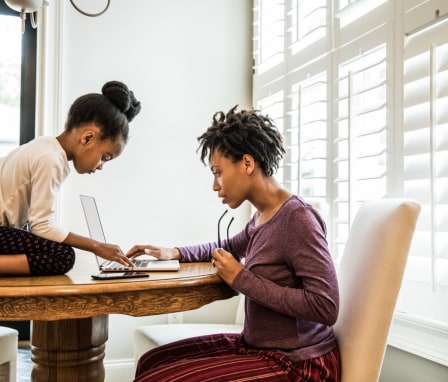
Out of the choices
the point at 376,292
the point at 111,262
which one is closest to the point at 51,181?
the point at 111,262

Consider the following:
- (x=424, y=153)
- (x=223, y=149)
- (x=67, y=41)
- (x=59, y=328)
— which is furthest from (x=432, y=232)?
(x=67, y=41)

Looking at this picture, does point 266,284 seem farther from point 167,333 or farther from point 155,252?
point 167,333

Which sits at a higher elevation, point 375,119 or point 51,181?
point 375,119

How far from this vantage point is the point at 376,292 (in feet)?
3.89

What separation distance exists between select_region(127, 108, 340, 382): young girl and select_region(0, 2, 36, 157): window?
1.63m

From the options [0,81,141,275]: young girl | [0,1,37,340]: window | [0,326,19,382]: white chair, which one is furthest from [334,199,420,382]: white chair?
[0,1,37,340]: window

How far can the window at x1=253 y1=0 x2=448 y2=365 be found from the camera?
59.8 inches

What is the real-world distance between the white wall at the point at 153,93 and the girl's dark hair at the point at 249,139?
128 cm

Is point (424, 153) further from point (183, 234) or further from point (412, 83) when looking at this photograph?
point (183, 234)

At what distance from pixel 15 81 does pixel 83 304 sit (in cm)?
202

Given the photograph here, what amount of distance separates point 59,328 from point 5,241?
0.29 metres

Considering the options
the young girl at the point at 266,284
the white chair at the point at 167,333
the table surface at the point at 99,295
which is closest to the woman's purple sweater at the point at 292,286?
the young girl at the point at 266,284

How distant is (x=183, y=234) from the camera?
8.93ft

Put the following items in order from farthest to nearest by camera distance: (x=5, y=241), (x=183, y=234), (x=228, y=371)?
(x=183, y=234), (x=5, y=241), (x=228, y=371)
